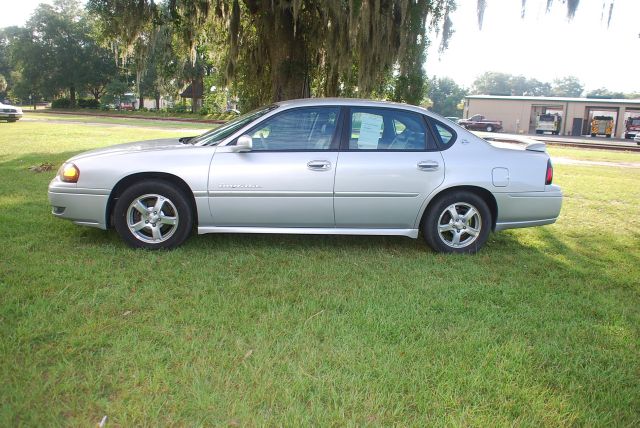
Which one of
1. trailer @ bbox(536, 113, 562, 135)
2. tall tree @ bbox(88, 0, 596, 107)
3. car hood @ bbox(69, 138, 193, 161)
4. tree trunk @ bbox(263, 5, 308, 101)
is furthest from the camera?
trailer @ bbox(536, 113, 562, 135)

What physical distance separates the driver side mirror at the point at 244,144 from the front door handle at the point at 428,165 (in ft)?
5.39

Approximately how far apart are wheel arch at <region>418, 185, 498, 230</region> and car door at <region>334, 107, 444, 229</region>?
4.9 inches

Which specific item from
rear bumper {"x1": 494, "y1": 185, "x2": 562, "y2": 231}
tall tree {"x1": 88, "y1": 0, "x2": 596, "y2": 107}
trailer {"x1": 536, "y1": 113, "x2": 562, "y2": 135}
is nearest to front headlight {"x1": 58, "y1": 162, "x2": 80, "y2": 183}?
rear bumper {"x1": 494, "y1": 185, "x2": 562, "y2": 231}

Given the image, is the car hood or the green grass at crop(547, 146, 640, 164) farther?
the green grass at crop(547, 146, 640, 164)

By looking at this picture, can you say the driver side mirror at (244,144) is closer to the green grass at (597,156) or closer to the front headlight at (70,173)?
the front headlight at (70,173)

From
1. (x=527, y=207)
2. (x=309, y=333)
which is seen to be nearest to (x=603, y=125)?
(x=527, y=207)

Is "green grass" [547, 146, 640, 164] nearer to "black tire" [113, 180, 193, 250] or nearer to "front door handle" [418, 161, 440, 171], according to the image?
"front door handle" [418, 161, 440, 171]

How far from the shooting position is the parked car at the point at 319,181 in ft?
15.6

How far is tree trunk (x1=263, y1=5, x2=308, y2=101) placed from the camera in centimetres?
1002

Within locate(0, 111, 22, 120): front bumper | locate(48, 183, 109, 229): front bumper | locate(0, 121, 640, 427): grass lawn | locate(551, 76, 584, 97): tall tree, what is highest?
locate(551, 76, 584, 97): tall tree

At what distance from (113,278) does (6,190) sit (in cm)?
448

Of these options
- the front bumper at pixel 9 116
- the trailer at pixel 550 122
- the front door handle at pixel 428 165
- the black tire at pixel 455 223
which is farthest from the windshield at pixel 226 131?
the trailer at pixel 550 122

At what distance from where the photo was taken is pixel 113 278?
4039 millimetres

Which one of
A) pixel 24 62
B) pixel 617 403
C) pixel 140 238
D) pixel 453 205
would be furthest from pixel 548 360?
pixel 24 62
